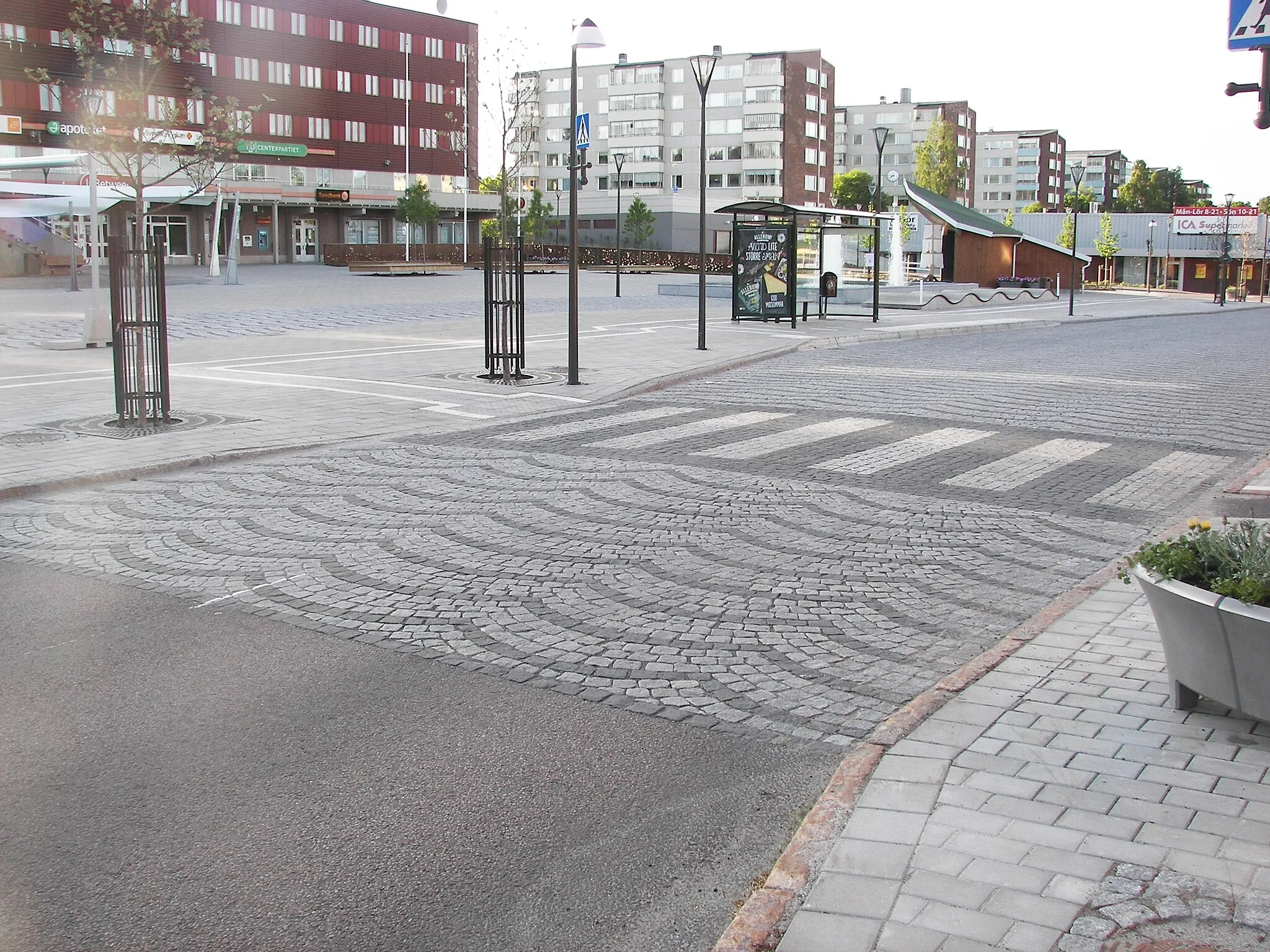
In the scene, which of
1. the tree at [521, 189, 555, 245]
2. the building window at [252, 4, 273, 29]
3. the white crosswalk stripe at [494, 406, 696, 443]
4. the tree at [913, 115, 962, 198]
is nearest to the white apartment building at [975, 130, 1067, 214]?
the tree at [913, 115, 962, 198]

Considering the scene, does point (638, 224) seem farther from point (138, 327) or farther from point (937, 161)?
point (138, 327)

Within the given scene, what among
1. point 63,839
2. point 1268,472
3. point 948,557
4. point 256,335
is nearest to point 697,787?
point 63,839

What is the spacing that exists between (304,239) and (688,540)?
77.5 meters

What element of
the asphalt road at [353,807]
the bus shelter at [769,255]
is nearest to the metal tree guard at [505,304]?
the asphalt road at [353,807]

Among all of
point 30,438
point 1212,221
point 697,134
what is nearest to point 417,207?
point 697,134

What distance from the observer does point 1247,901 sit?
345cm

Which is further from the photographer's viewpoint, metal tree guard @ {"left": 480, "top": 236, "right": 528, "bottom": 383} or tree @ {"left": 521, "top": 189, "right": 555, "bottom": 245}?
tree @ {"left": 521, "top": 189, "right": 555, "bottom": 245}

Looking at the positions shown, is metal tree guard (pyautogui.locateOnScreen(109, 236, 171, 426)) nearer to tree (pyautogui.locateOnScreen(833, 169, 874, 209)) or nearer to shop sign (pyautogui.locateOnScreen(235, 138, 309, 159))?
shop sign (pyautogui.locateOnScreen(235, 138, 309, 159))

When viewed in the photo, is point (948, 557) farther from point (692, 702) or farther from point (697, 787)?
point (697, 787)

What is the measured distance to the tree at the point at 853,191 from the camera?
124062mm

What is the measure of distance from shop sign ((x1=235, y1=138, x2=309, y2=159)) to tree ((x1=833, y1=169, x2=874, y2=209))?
56.5m

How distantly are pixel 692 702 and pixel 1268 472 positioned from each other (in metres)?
7.20

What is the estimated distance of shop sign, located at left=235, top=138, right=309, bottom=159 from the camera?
79688mm

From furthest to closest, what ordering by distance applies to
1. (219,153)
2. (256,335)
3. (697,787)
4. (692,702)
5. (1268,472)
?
(256,335) < (219,153) < (1268,472) < (692,702) < (697,787)
